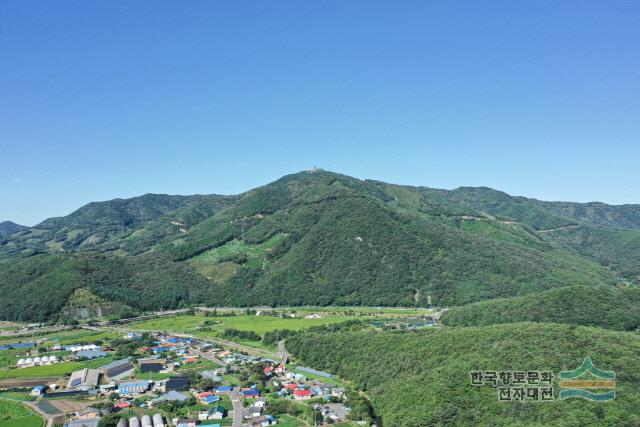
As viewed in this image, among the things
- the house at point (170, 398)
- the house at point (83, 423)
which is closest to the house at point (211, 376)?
the house at point (170, 398)

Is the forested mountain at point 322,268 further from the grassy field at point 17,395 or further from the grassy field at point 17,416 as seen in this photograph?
the grassy field at point 17,416

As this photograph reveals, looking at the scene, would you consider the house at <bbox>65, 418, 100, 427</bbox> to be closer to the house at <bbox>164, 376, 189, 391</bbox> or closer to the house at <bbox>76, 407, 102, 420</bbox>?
the house at <bbox>76, 407, 102, 420</bbox>

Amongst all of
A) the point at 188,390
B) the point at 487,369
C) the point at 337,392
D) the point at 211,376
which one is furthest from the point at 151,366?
the point at 487,369

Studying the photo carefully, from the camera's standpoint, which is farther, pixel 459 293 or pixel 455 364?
pixel 459 293

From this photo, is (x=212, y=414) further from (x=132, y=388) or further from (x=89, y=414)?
(x=132, y=388)

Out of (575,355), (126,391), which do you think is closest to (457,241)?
(575,355)

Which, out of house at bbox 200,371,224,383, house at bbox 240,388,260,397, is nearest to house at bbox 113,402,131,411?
house at bbox 200,371,224,383

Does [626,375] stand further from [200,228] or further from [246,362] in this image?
[200,228]
